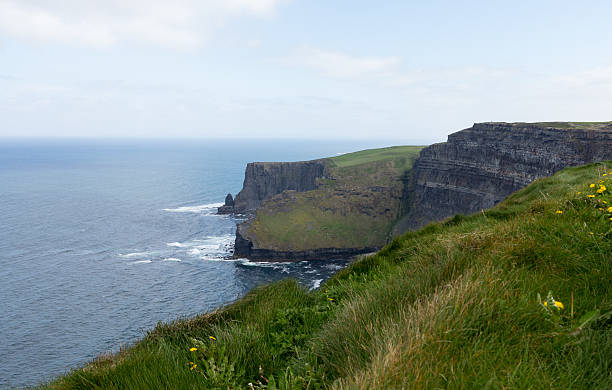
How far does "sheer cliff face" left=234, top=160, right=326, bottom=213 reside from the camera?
520 feet

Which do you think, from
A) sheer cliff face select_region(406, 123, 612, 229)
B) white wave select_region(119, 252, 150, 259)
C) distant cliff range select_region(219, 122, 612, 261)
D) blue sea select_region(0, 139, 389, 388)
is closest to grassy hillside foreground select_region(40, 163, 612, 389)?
blue sea select_region(0, 139, 389, 388)

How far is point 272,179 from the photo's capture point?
160750 millimetres

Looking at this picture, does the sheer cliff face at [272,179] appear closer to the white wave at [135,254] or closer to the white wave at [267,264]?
the white wave at [267,264]

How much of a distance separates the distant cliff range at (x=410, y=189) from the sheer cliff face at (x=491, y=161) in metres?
0.18

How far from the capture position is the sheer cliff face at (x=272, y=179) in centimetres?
15862

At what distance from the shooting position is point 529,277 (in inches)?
187

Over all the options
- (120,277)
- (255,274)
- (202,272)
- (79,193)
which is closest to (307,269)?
(255,274)

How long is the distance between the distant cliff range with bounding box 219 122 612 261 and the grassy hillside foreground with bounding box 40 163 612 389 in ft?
273

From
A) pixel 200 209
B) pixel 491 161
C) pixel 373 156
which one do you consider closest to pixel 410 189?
pixel 491 161

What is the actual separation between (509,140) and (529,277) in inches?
3855

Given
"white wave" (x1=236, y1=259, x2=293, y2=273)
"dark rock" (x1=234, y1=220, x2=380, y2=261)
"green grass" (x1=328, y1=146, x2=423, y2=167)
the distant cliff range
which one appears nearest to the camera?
the distant cliff range

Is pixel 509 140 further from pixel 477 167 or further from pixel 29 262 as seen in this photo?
pixel 29 262

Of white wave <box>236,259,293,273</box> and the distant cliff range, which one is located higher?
the distant cliff range

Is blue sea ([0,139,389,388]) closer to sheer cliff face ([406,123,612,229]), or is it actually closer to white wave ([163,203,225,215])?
white wave ([163,203,225,215])
